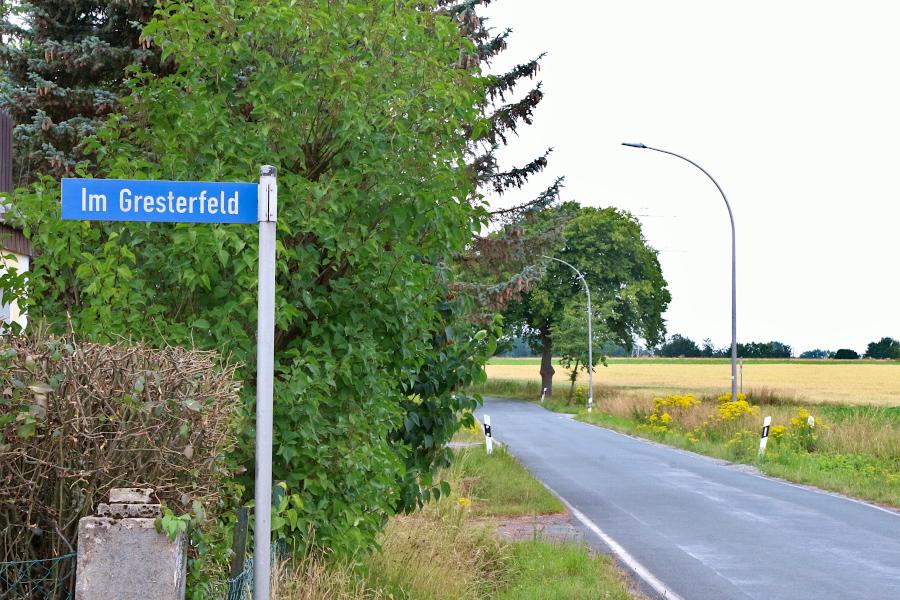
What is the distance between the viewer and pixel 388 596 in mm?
6773

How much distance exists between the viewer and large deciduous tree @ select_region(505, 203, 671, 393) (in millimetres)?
61000

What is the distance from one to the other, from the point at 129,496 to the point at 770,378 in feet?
219

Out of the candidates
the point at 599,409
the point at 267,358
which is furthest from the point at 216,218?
the point at 599,409

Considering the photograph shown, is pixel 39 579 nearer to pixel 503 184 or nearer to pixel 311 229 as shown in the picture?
pixel 311 229

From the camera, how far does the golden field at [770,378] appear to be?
153 ft

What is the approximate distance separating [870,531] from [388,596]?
8.18 m

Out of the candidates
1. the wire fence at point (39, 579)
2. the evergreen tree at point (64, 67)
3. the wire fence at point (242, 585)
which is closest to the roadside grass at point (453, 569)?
the wire fence at point (242, 585)

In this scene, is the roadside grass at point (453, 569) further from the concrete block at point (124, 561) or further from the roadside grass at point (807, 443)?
the roadside grass at point (807, 443)

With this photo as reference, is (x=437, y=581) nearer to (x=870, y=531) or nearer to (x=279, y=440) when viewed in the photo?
(x=279, y=440)

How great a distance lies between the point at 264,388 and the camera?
4809 mm

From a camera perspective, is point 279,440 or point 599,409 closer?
point 279,440

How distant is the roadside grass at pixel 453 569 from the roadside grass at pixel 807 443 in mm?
8046

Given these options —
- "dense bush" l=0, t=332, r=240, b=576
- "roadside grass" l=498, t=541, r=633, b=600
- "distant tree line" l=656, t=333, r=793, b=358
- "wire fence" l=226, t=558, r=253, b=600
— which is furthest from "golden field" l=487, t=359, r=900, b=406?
"dense bush" l=0, t=332, r=240, b=576

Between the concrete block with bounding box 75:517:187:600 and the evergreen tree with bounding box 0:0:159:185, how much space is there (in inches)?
543
